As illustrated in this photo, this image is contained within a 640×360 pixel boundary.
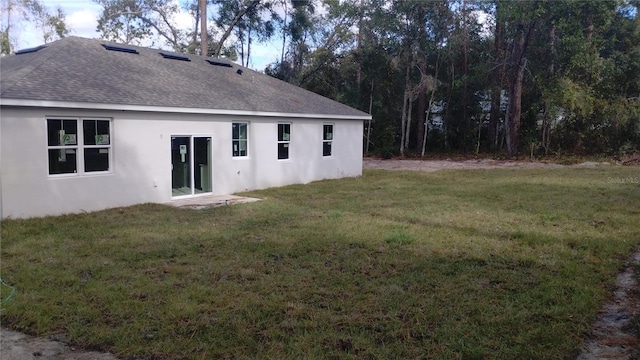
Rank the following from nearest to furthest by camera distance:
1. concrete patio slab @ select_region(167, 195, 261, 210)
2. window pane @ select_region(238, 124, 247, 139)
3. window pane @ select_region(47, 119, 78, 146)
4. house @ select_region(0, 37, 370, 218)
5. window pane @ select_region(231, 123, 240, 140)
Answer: house @ select_region(0, 37, 370, 218) → window pane @ select_region(47, 119, 78, 146) → concrete patio slab @ select_region(167, 195, 261, 210) → window pane @ select_region(231, 123, 240, 140) → window pane @ select_region(238, 124, 247, 139)

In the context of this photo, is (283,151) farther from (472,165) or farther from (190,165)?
(472,165)

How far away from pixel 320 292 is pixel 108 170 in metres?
7.64

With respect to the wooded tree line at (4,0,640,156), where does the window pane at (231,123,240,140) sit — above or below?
below

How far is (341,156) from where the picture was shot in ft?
58.6

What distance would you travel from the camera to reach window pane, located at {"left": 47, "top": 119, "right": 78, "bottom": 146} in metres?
9.88

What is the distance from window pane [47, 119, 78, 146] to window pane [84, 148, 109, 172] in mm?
399

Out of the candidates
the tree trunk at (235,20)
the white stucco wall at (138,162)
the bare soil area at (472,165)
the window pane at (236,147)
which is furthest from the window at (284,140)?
the tree trunk at (235,20)

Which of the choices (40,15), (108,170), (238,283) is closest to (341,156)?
(108,170)

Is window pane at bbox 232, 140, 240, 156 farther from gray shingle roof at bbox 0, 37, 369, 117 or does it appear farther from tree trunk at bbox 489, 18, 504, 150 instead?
tree trunk at bbox 489, 18, 504, 150

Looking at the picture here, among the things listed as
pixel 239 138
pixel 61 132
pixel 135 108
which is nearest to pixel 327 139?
pixel 239 138

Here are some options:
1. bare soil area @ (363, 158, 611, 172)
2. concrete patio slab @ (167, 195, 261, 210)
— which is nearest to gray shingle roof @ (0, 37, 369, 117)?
concrete patio slab @ (167, 195, 261, 210)

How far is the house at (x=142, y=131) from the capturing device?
961 centimetres

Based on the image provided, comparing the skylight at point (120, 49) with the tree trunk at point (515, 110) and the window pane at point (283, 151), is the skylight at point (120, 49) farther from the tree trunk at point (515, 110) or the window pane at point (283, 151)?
the tree trunk at point (515, 110)

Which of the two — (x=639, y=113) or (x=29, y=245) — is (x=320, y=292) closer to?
(x=29, y=245)
